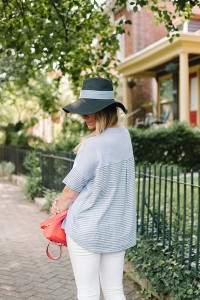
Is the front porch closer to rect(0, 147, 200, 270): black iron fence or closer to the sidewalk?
rect(0, 147, 200, 270): black iron fence

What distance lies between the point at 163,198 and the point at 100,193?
193 inches

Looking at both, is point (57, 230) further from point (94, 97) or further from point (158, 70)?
point (158, 70)

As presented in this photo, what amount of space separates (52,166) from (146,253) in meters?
5.24

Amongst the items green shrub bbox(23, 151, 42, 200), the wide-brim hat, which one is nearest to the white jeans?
the wide-brim hat

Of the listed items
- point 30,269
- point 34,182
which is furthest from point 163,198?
point 34,182

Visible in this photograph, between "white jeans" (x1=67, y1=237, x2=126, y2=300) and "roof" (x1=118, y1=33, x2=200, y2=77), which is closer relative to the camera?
"white jeans" (x1=67, y1=237, x2=126, y2=300)

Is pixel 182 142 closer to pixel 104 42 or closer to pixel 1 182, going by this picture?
pixel 104 42

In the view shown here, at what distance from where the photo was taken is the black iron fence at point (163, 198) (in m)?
3.76

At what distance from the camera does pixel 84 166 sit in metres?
2.35

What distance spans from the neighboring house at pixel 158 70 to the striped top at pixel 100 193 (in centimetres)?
1142

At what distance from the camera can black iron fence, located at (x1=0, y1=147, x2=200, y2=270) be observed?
376 centimetres

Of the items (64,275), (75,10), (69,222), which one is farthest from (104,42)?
(69,222)

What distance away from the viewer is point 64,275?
4637 mm

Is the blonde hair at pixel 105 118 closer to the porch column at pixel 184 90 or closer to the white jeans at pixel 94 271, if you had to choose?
the white jeans at pixel 94 271
